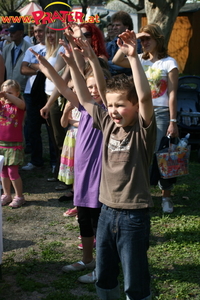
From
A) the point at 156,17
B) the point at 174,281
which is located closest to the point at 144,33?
the point at 174,281

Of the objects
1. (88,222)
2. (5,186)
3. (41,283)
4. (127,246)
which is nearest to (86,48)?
(127,246)

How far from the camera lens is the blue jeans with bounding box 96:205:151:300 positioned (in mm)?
2549

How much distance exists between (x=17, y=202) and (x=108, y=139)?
8.86 feet

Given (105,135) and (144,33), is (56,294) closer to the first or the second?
(105,135)

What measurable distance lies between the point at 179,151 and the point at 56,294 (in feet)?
7.06

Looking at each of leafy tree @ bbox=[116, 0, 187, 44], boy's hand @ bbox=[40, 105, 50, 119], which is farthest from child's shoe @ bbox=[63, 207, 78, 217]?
leafy tree @ bbox=[116, 0, 187, 44]

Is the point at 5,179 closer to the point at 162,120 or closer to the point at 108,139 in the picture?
the point at 162,120

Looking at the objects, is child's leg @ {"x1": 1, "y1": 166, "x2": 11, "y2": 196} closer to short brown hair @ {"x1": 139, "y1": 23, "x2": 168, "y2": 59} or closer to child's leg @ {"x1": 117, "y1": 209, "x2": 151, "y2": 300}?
short brown hair @ {"x1": 139, "y1": 23, "x2": 168, "y2": 59}

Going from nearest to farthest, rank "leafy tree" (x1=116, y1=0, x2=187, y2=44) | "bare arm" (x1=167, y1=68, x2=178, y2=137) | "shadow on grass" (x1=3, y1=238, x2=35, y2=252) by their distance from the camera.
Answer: "shadow on grass" (x1=3, y1=238, x2=35, y2=252), "bare arm" (x1=167, y1=68, x2=178, y2=137), "leafy tree" (x1=116, y1=0, x2=187, y2=44)

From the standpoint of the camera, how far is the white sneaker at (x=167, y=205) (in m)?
4.84

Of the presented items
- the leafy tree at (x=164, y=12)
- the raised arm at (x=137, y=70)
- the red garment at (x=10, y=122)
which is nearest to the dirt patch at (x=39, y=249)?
the red garment at (x=10, y=122)

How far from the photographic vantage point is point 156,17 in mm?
15336

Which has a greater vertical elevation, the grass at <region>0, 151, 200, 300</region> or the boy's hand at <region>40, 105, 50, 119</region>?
the boy's hand at <region>40, 105, 50, 119</region>

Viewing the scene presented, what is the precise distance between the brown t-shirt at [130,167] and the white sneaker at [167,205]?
7.52ft
